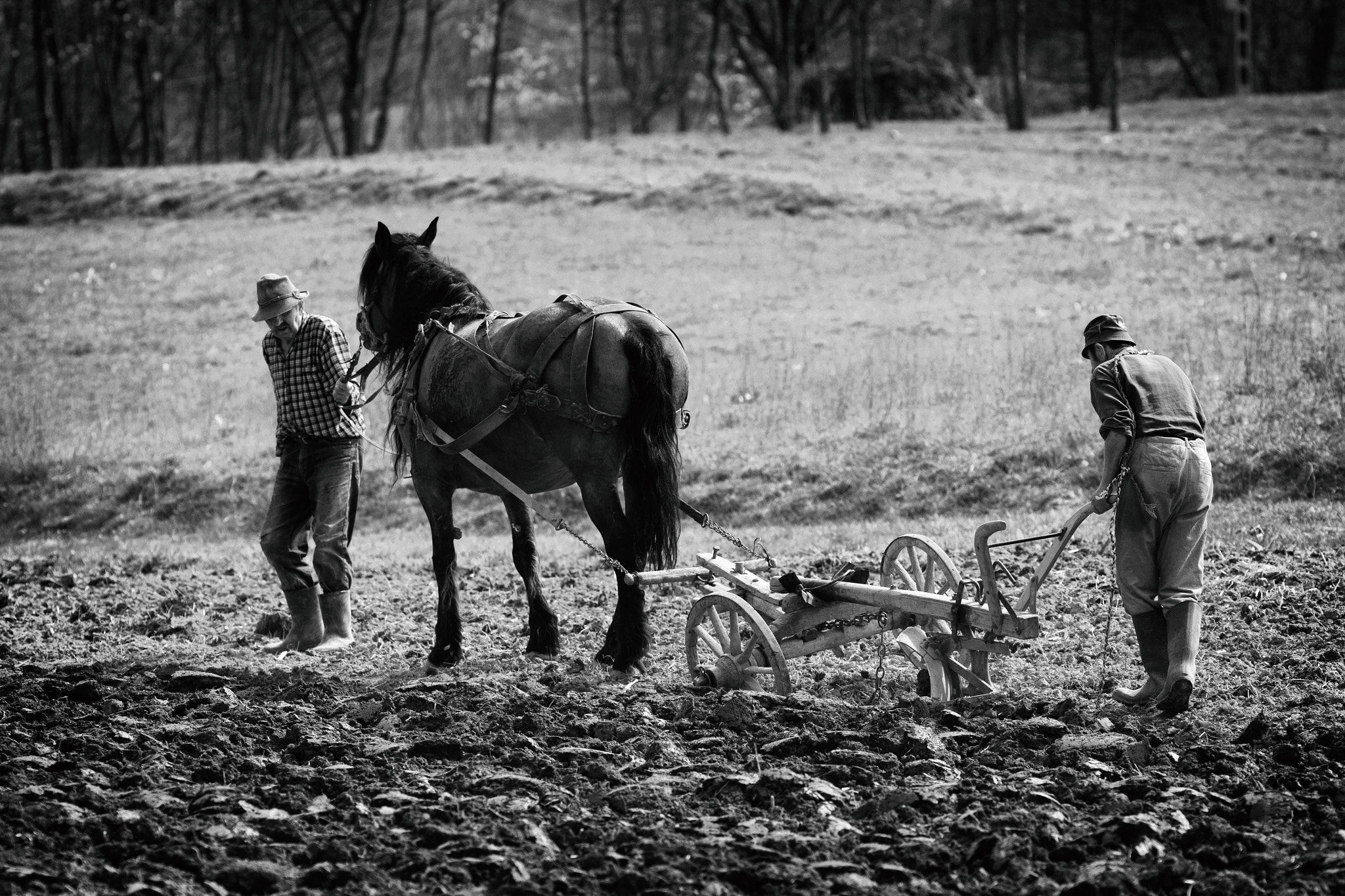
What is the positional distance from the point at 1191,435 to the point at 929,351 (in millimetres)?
9412

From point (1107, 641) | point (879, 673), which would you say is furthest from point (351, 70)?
point (1107, 641)

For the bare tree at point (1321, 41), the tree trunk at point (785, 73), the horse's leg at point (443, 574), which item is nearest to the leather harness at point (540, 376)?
the horse's leg at point (443, 574)

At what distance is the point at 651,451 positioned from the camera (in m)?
7.20

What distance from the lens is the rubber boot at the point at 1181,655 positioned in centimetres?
597

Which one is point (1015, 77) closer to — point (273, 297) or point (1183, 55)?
point (1183, 55)

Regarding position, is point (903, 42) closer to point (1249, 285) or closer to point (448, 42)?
point (448, 42)

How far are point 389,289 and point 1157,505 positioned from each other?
189 inches

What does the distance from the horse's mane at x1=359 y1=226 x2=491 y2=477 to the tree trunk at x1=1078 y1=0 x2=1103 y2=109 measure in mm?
39527

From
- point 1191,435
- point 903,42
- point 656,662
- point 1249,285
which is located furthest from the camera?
point 903,42

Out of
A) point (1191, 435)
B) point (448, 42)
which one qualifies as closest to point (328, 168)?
point (1191, 435)

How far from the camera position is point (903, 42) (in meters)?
53.2

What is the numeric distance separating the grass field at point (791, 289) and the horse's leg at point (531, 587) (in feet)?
12.9

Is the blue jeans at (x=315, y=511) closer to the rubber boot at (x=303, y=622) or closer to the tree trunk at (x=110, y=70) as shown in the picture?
the rubber boot at (x=303, y=622)

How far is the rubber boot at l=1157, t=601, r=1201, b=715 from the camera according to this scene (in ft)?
19.6
